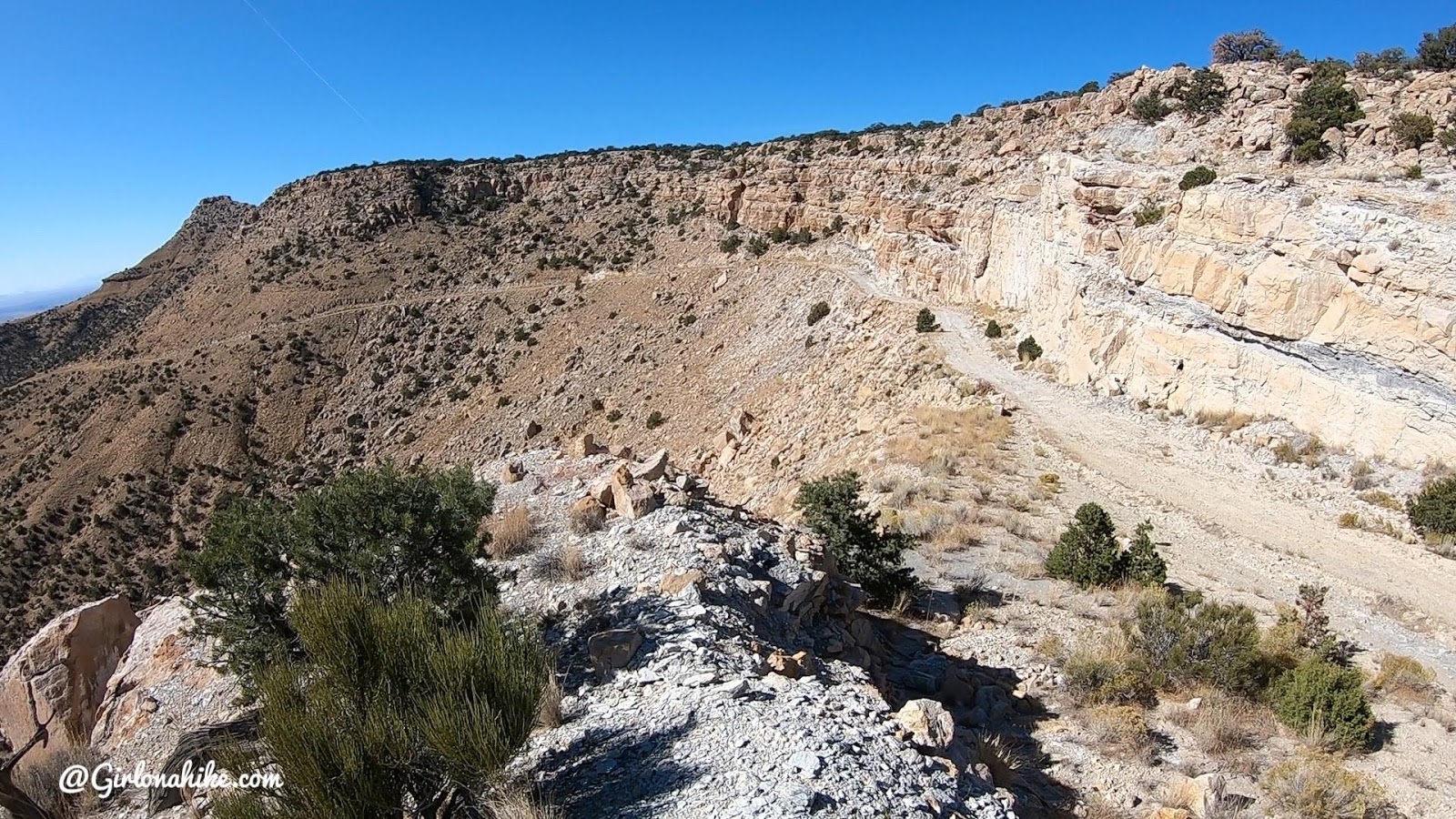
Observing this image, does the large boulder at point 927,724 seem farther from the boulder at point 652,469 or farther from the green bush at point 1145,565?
the green bush at point 1145,565

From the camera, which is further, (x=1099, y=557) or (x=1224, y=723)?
(x=1099, y=557)

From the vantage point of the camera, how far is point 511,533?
8.34 metres

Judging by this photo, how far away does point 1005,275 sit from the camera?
1010 inches

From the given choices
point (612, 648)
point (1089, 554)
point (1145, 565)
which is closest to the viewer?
point (612, 648)

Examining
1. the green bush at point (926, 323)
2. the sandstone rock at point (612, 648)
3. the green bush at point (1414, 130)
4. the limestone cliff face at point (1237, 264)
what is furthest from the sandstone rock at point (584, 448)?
the green bush at point (1414, 130)

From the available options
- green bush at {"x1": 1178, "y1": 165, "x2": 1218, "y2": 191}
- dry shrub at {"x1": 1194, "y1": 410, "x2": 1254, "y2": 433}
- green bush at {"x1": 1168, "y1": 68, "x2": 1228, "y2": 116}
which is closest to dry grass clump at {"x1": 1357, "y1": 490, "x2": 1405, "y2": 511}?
dry shrub at {"x1": 1194, "y1": 410, "x2": 1254, "y2": 433}

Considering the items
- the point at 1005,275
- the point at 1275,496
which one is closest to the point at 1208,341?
the point at 1275,496

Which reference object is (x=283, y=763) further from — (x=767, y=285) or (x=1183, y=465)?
(x=767, y=285)

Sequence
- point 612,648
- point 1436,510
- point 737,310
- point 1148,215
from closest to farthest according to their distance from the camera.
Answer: point 612,648 < point 1436,510 < point 1148,215 < point 737,310

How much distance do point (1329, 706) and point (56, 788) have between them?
36.2 ft

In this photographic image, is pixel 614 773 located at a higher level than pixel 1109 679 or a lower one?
higher

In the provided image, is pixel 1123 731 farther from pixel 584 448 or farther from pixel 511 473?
pixel 511 473

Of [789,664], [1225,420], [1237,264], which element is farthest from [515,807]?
[1237,264]

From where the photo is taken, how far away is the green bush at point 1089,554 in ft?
33.8
